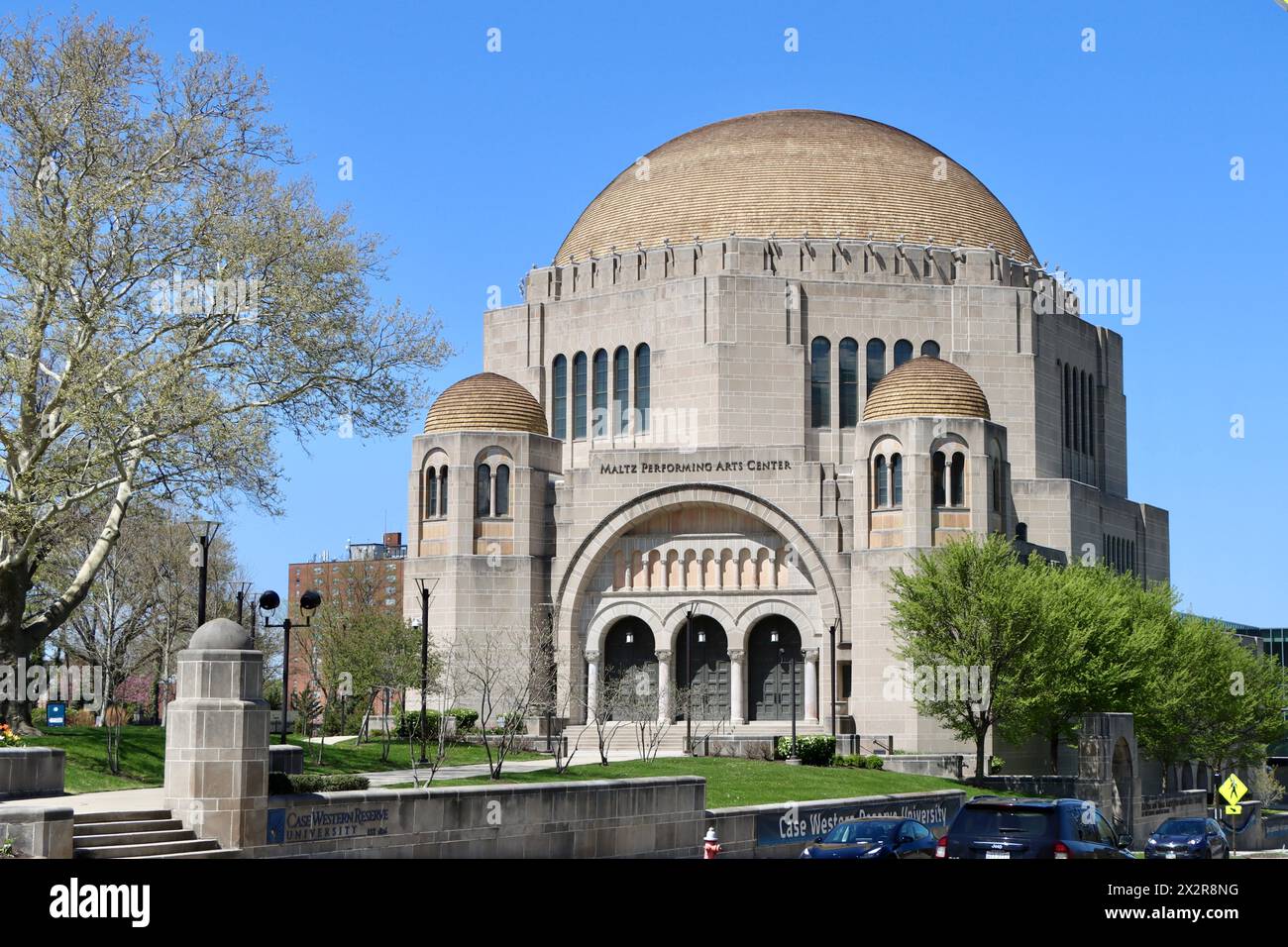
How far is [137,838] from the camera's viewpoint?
22031 millimetres

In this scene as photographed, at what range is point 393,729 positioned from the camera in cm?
5606

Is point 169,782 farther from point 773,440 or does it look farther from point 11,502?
point 773,440

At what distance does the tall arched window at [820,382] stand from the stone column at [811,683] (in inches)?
423

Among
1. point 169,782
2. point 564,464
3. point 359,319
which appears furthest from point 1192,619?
point 169,782

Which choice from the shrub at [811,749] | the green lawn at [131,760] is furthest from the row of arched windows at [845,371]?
the green lawn at [131,760]

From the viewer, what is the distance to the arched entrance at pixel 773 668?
62562 millimetres

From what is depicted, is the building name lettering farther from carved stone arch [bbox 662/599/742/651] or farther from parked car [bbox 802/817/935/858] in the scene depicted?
parked car [bbox 802/817/935/858]

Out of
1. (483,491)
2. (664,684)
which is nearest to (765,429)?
(664,684)

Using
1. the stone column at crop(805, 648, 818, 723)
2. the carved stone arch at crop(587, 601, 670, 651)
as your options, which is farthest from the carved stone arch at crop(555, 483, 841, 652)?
the stone column at crop(805, 648, 818, 723)

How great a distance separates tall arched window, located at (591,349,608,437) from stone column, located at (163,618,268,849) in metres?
46.8

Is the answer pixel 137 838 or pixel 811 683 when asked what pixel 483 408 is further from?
pixel 137 838

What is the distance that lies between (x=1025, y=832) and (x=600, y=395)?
50306mm

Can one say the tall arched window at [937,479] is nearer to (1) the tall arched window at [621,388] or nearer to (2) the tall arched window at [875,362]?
(2) the tall arched window at [875,362]

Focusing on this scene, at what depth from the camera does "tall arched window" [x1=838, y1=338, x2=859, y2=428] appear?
68.4m
